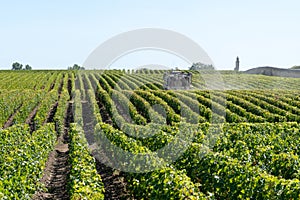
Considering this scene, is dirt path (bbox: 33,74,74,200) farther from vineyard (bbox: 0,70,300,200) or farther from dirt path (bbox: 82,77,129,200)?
dirt path (bbox: 82,77,129,200)

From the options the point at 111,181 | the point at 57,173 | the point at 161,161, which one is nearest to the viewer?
the point at 161,161

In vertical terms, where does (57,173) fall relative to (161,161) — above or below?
below

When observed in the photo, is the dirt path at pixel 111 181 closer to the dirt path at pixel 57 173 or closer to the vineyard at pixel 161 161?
the vineyard at pixel 161 161

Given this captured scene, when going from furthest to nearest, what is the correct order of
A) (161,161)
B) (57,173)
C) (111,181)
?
(57,173), (111,181), (161,161)

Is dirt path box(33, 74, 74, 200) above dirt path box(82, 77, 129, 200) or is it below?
above

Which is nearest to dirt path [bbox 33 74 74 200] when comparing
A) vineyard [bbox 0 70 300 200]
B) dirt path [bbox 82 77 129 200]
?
vineyard [bbox 0 70 300 200]

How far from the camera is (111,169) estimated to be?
13797 mm

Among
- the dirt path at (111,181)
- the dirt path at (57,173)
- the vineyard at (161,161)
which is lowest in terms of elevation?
the dirt path at (111,181)

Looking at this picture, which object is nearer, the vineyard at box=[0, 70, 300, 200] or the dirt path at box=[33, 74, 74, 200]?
the vineyard at box=[0, 70, 300, 200]

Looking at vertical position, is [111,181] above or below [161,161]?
below

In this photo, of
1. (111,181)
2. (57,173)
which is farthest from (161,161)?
(57,173)

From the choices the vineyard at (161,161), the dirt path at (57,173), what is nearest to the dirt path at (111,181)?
the vineyard at (161,161)

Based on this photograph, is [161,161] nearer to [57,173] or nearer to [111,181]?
[111,181]

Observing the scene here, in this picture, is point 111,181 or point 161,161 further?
point 111,181
